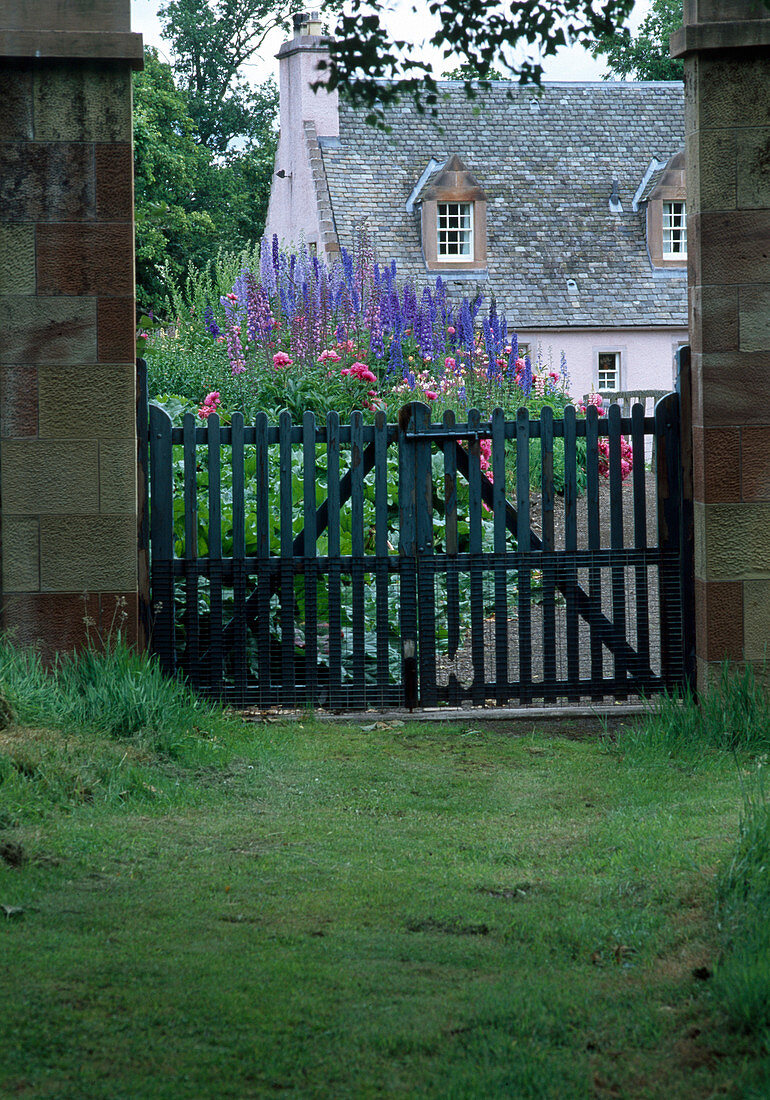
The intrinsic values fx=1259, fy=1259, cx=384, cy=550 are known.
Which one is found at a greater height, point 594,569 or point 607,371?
point 607,371

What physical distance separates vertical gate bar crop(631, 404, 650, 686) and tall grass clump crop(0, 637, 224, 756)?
7.77ft

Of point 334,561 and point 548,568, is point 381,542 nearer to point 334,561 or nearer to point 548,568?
point 334,561

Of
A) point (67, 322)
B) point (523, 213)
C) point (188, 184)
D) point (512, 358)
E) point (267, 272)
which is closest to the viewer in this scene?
point (67, 322)

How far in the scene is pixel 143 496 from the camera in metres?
6.60

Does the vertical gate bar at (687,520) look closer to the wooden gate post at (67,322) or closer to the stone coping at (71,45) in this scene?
the wooden gate post at (67,322)

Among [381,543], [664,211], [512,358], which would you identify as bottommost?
[381,543]

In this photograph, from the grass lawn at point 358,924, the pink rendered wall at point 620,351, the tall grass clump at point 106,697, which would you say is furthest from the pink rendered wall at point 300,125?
the grass lawn at point 358,924

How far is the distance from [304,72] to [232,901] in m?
24.5

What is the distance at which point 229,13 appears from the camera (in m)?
5.30

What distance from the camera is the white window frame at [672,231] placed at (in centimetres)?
2567

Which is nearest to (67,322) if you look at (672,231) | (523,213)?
(523,213)

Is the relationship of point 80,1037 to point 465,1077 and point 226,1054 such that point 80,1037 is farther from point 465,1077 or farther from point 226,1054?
point 465,1077

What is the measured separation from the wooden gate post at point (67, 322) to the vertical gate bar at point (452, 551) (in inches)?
67.6

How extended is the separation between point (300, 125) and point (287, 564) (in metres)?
20.9
